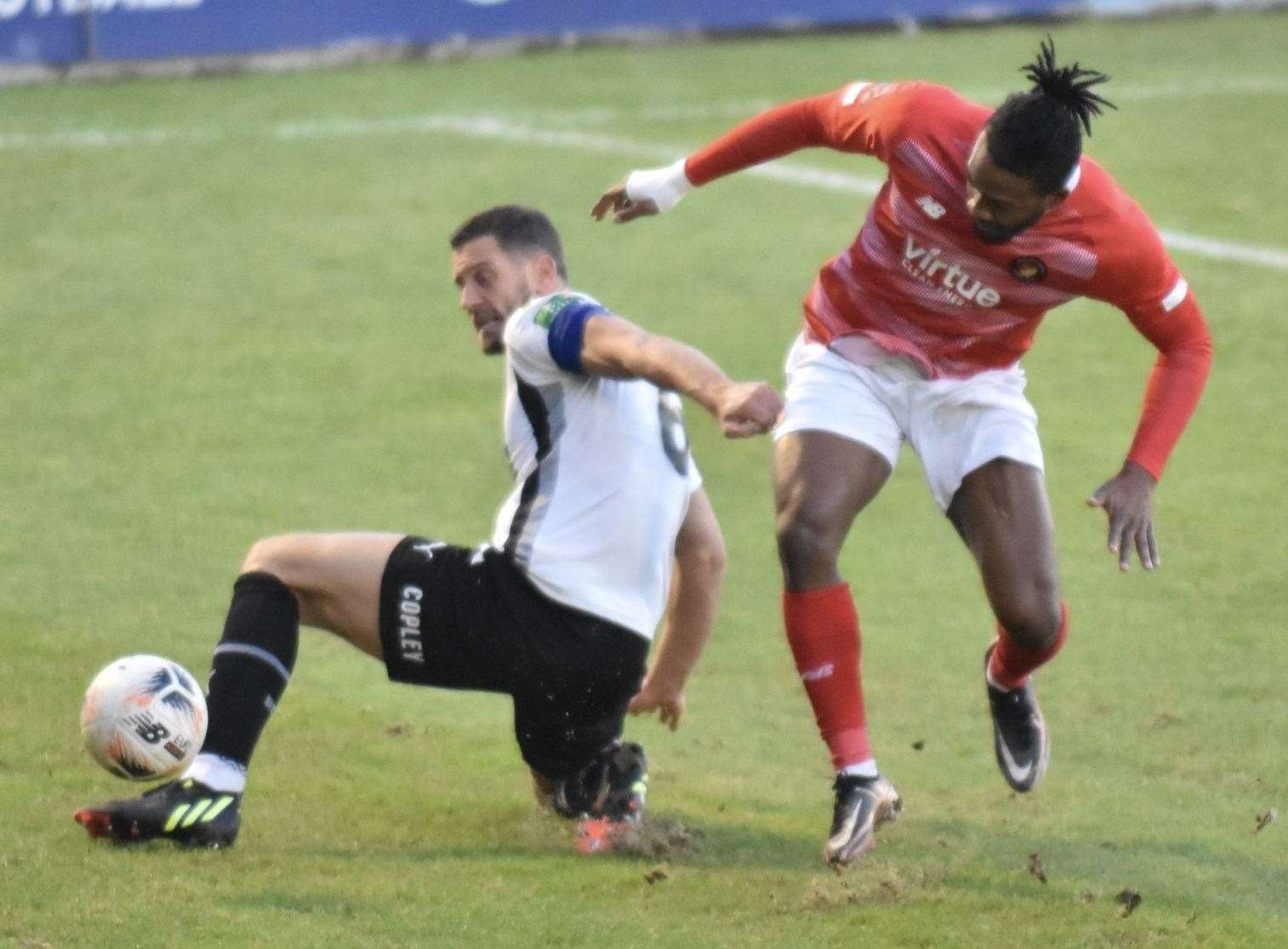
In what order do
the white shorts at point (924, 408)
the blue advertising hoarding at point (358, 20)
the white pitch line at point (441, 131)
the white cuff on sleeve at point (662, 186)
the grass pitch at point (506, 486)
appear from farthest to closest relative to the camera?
the blue advertising hoarding at point (358, 20)
the white pitch line at point (441, 131)
the white cuff on sleeve at point (662, 186)
the white shorts at point (924, 408)
the grass pitch at point (506, 486)

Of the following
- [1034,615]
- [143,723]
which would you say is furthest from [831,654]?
[143,723]

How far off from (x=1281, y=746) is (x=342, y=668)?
3081mm

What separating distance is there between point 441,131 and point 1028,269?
31.8 ft

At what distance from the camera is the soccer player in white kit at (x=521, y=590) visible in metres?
5.43

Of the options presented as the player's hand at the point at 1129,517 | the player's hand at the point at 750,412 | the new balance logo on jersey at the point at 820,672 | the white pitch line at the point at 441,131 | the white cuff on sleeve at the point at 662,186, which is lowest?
the white pitch line at the point at 441,131

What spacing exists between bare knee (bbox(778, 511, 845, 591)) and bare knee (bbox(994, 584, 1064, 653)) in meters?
0.62

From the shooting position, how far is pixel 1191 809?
20.5 ft

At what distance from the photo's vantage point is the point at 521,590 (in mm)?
5512

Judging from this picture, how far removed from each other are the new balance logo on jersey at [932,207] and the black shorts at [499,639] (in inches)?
58.2

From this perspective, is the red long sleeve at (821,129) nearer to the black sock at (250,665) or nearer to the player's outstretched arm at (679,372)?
the player's outstretched arm at (679,372)

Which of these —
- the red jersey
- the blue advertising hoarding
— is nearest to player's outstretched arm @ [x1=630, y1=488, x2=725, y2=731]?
the red jersey

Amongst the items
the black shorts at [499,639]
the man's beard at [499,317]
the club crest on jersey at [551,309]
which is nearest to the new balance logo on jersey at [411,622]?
the black shorts at [499,639]

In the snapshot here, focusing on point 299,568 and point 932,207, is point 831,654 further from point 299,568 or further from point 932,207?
point 299,568

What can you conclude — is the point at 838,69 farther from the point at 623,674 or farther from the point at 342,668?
the point at 623,674
